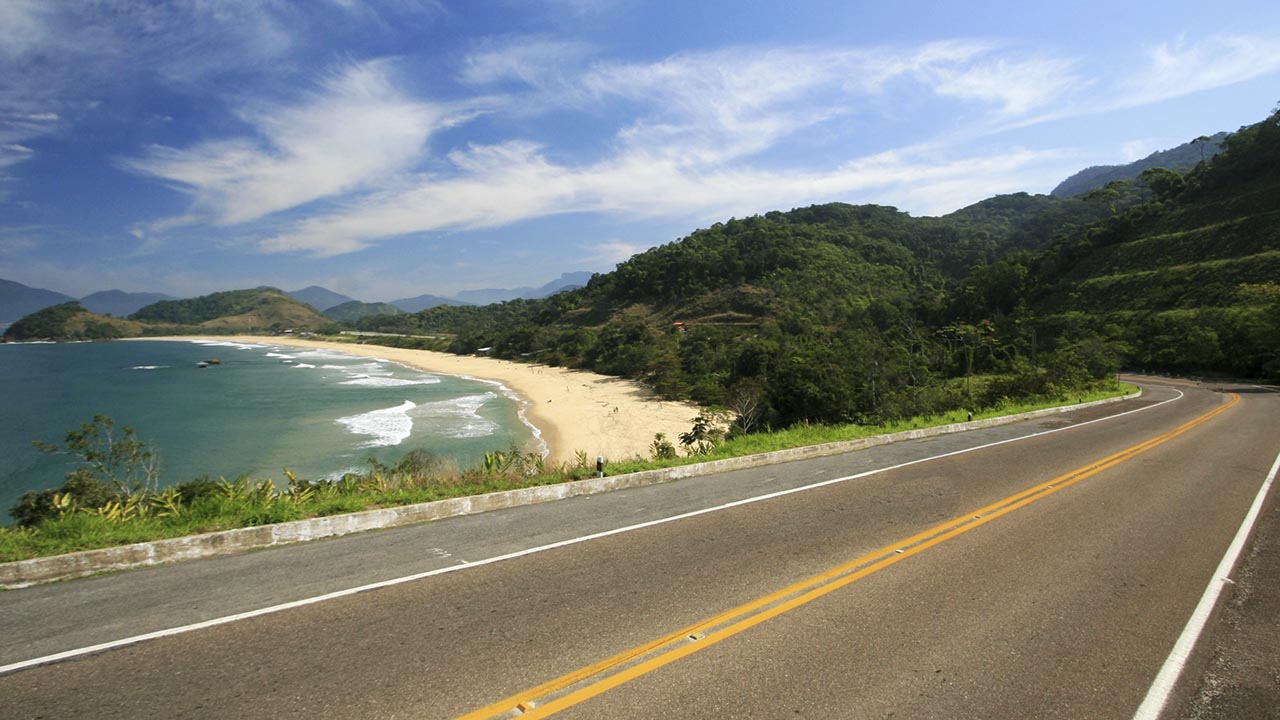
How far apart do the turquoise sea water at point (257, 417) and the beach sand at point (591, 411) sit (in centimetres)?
224

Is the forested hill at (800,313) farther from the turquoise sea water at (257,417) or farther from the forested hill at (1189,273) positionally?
the turquoise sea water at (257,417)

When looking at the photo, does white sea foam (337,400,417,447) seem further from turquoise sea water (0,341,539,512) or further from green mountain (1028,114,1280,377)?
green mountain (1028,114,1280,377)

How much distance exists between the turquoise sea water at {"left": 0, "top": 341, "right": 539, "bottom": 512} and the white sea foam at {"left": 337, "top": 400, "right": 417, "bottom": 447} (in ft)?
0.30

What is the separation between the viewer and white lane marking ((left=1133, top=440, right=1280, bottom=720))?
3.24 m

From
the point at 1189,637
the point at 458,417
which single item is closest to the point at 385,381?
the point at 458,417

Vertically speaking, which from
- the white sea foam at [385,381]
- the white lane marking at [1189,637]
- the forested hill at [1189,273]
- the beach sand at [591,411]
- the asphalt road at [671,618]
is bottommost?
the beach sand at [591,411]

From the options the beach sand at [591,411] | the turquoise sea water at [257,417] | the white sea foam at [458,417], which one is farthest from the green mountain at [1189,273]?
the turquoise sea water at [257,417]

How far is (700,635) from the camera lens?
382cm

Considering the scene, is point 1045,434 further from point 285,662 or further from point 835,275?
point 835,275

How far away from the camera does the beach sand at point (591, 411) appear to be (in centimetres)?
2828

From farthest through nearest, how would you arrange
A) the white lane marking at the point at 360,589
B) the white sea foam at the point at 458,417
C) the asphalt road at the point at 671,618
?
1. the white sea foam at the point at 458,417
2. the white lane marking at the point at 360,589
3. the asphalt road at the point at 671,618

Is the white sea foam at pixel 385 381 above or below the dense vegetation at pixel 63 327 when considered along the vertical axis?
below

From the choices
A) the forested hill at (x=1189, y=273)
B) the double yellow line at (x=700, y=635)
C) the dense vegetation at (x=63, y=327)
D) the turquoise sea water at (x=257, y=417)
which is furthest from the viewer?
the dense vegetation at (x=63, y=327)

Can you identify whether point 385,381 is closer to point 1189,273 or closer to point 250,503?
point 250,503
